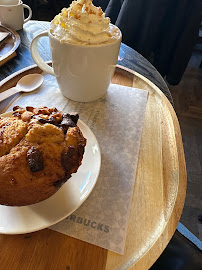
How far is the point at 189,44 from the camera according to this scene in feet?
4.20

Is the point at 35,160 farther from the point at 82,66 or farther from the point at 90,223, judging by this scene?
the point at 82,66

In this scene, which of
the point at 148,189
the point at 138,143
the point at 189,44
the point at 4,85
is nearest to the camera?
the point at 148,189

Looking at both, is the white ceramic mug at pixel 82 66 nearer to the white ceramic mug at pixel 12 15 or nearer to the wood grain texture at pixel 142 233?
the wood grain texture at pixel 142 233

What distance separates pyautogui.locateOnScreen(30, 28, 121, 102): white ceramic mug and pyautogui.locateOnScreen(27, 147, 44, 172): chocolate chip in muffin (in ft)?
1.03

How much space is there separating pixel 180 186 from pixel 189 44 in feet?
3.61

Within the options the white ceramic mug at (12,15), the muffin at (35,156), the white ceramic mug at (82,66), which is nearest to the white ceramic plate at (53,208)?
the muffin at (35,156)

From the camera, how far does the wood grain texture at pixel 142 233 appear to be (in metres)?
0.35

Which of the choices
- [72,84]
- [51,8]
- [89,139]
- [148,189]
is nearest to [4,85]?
[72,84]

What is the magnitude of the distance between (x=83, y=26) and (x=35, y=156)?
0.38 m

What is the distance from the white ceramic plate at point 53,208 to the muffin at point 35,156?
2 centimetres

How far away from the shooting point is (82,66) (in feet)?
1.91

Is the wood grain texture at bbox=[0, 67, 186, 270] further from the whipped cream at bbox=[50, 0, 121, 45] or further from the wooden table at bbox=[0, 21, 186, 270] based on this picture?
the whipped cream at bbox=[50, 0, 121, 45]

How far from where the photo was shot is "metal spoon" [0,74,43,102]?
2.14 ft

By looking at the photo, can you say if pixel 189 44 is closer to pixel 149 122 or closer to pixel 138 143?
pixel 149 122
